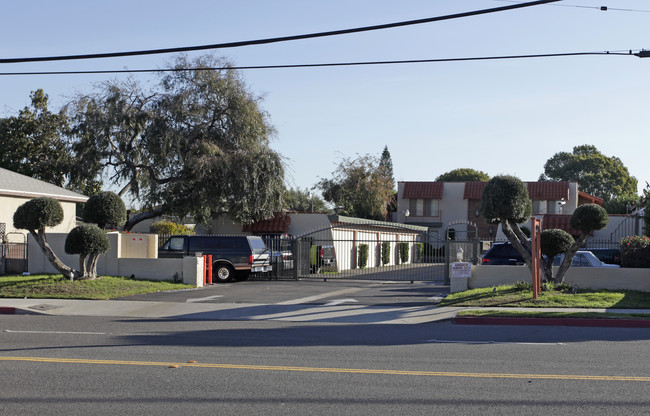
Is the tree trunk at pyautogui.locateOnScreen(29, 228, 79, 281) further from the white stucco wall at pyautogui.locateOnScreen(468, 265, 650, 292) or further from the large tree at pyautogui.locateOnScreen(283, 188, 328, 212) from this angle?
the large tree at pyautogui.locateOnScreen(283, 188, 328, 212)

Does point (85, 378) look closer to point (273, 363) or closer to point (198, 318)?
point (273, 363)

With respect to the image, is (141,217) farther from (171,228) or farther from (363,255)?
(363,255)

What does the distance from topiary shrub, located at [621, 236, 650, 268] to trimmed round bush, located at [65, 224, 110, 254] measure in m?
15.7

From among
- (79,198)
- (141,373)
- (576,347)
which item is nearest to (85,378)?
(141,373)

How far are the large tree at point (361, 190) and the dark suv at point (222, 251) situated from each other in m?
39.8

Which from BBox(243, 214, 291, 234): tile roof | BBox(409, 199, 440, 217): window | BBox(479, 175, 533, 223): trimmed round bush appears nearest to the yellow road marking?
BBox(479, 175, 533, 223): trimmed round bush

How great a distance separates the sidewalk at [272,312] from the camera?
14.7 meters

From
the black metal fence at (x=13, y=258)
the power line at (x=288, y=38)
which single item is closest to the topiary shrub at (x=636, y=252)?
the power line at (x=288, y=38)

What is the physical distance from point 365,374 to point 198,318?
25.6 feet

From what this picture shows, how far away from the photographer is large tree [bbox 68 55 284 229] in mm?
34344

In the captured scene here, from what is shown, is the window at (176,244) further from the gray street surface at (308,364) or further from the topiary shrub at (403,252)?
the topiary shrub at (403,252)

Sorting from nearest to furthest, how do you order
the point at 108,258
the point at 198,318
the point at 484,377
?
the point at 484,377 < the point at 198,318 < the point at 108,258

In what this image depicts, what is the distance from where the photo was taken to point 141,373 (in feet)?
28.7

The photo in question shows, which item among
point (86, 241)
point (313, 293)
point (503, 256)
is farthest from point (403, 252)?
point (86, 241)
